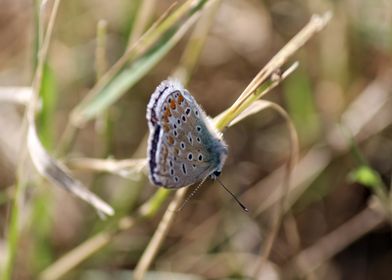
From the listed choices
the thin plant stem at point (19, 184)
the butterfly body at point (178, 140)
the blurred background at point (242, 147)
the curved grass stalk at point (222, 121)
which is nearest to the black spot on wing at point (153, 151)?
the butterfly body at point (178, 140)

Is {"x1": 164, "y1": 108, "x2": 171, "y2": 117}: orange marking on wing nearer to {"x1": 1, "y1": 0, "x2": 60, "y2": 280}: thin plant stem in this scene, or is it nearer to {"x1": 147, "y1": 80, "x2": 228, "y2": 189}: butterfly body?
{"x1": 147, "y1": 80, "x2": 228, "y2": 189}: butterfly body

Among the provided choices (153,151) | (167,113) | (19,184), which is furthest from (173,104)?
(19,184)

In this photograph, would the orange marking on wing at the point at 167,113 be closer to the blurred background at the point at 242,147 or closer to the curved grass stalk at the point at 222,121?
the curved grass stalk at the point at 222,121

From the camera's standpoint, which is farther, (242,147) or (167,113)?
(242,147)

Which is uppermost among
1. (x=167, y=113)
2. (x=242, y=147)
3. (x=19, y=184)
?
(x=19, y=184)

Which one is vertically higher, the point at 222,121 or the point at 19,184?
the point at 19,184

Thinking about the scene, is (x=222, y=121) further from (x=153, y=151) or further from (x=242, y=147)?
(x=242, y=147)

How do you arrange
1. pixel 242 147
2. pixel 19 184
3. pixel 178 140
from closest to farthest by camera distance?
pixel 178 140, pixel 19 184, pixel 242 147
